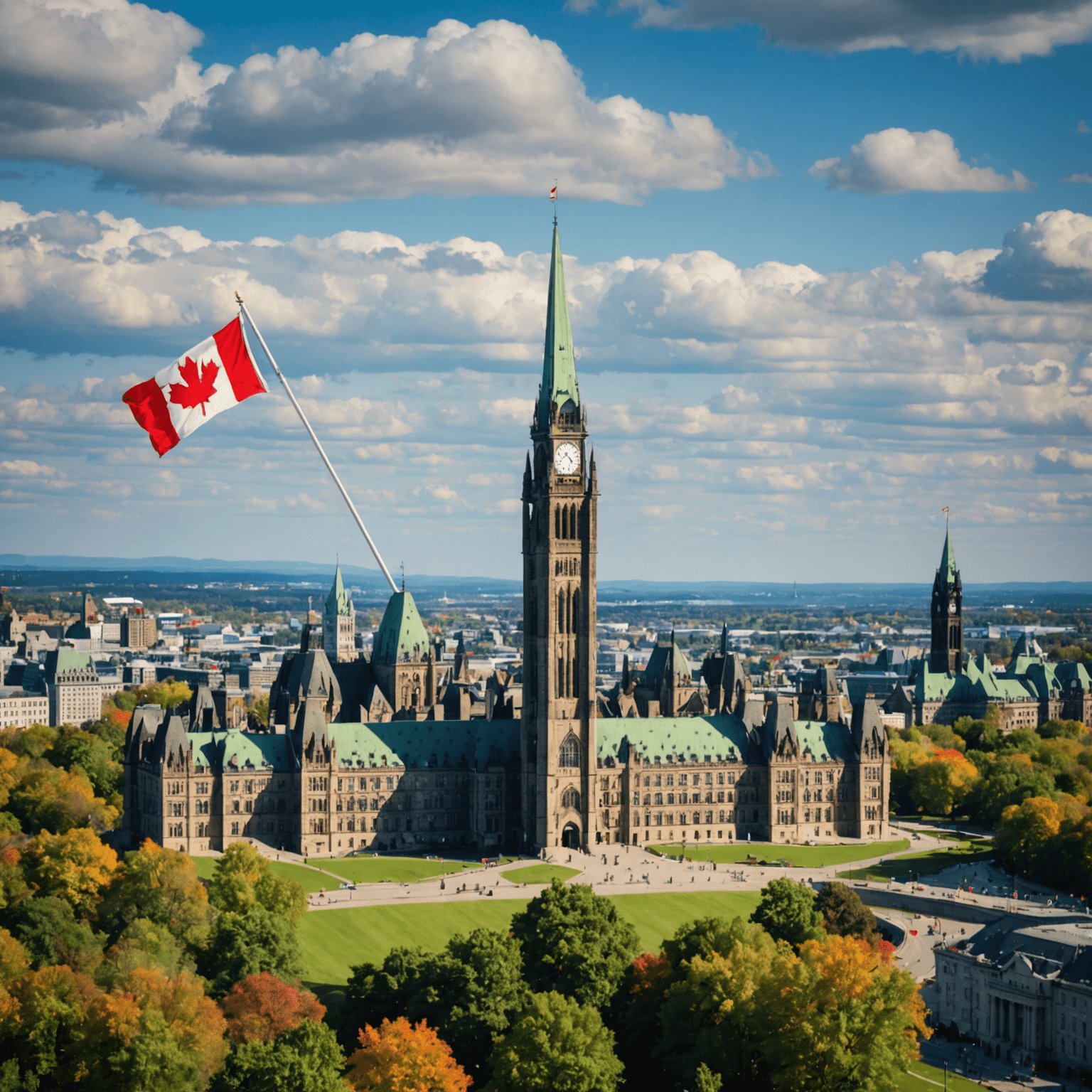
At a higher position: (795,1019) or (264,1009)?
(795,1019)

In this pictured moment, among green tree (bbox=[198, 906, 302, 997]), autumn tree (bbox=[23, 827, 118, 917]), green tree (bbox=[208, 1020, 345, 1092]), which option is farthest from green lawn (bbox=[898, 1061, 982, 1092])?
autumn tree (bbox=[23, 827, 118, 917])

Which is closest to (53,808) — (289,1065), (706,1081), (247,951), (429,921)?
(429,921)

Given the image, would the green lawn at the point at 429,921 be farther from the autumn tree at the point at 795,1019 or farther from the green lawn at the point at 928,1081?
the autumn tree at the point at 795,1019

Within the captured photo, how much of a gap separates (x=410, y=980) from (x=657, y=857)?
7863 cm

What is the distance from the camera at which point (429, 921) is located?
536ft

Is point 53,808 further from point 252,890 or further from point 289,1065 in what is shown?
point 289,1065

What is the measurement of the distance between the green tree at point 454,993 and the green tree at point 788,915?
2266cm

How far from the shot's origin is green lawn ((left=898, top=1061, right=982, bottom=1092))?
399ft

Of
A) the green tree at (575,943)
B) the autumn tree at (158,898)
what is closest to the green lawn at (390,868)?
the autumn tree at (158,898)

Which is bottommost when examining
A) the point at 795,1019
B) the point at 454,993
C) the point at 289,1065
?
the point at 289,1065

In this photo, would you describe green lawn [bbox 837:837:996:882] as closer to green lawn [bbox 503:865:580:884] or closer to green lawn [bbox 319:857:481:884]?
green lawn [bbox 503:865:580:884]

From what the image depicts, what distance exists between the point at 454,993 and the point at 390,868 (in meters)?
69.0

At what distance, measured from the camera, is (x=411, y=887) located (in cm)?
17838

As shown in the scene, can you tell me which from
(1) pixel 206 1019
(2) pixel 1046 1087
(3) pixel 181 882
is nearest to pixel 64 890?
(3) pixel 181 882
